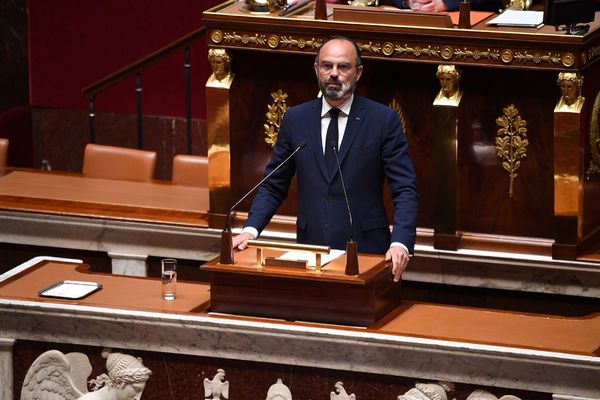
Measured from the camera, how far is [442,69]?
21.9 feet

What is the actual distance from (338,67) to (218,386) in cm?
116

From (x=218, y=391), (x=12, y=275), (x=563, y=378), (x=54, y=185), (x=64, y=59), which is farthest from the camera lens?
(x=64, y=59)

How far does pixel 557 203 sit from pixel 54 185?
2.51 m

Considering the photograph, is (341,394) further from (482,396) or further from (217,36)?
(217,36)

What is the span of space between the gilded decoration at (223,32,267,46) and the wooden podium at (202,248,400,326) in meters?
1.78

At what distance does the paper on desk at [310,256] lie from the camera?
5.35m

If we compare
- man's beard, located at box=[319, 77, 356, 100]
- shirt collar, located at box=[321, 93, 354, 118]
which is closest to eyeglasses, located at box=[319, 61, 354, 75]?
man's beard, located at box=[319, 77, 356, 100]

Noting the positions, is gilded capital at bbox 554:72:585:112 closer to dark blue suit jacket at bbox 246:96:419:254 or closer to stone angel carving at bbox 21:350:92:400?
dark blue suit jacket at bbox 246:96:419:254

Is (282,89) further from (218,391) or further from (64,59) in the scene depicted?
(64,59)

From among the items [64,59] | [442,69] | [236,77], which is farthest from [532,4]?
[64,59]

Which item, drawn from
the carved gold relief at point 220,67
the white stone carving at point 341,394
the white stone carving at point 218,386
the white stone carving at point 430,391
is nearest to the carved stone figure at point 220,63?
the carved gold relief at point 220,67

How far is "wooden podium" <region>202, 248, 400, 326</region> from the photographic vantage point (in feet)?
17.1

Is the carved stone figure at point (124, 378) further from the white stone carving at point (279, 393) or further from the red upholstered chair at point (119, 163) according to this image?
the red upholstered chair at point (119, 163)

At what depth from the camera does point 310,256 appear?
5.43m
